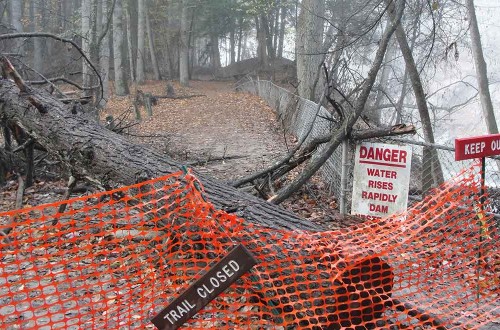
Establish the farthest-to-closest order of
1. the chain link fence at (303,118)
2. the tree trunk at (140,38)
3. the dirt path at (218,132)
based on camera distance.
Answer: the tree trunk at (140,38)
the dirt path at (218,132)
the chain link fence at (303,118)

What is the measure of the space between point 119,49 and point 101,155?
22224mm

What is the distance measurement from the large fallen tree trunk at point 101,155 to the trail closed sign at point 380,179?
213 centimetres

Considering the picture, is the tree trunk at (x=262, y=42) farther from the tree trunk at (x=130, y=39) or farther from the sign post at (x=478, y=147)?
the sign post at (x=478, y=147)

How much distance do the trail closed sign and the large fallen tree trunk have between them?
213 centimetres

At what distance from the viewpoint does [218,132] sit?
14.5 metres

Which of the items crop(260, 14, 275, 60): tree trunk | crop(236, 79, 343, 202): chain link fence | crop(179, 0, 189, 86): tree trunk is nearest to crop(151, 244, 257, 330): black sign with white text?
crop(236, 79, 343, 202): chain link fence

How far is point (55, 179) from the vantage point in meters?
7.97

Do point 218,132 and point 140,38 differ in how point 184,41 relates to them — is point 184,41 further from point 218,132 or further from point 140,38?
point 218,132

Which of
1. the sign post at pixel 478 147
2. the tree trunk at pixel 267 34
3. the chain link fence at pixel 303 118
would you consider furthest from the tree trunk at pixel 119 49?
the sign post at pixel 478 147

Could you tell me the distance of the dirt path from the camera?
9477 millimetres

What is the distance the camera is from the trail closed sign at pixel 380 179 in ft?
18.4

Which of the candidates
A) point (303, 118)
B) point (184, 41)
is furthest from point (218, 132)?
point (184, 41)

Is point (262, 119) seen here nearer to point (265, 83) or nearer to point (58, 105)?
point (265, 83)

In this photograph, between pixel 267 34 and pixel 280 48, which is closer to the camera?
pixel 267 34
